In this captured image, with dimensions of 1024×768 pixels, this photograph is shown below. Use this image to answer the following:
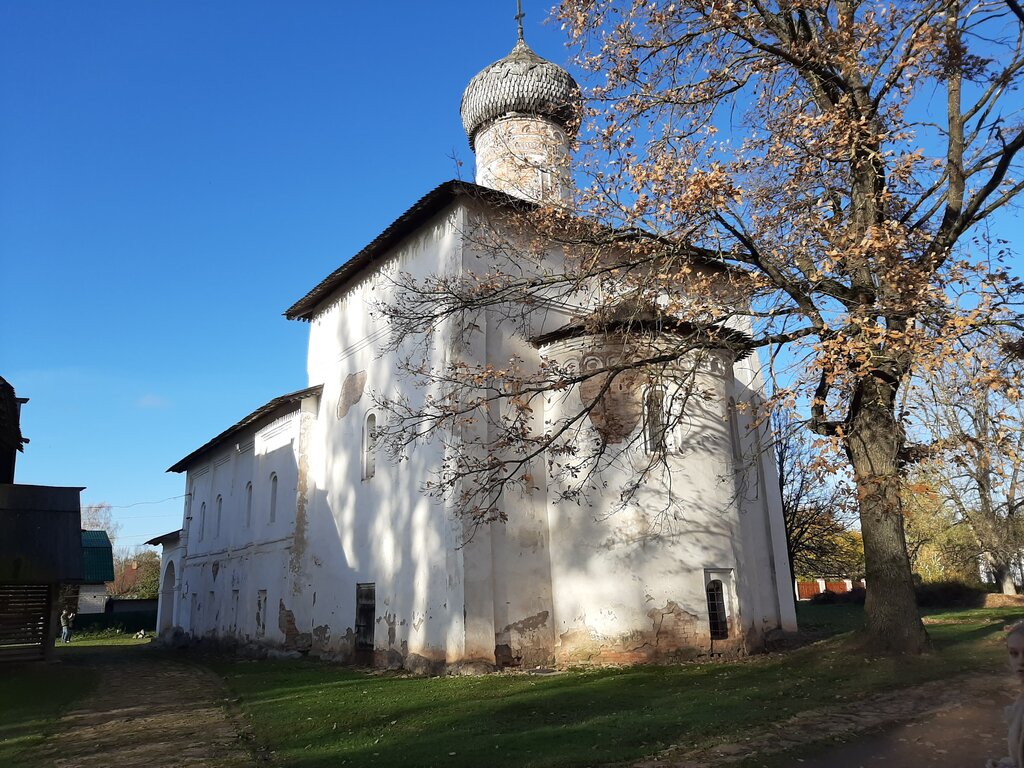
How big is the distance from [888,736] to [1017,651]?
4616mm

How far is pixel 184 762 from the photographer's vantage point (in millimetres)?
7086

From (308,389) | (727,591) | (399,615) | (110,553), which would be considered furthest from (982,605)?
(110,553)

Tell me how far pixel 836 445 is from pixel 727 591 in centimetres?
557

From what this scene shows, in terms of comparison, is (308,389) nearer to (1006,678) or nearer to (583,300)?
(583,300)

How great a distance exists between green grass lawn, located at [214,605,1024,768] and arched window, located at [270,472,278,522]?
7.87 meters

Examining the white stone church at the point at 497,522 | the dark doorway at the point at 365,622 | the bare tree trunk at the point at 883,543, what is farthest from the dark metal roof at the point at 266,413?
the bare tree trunk at the point at 883,543

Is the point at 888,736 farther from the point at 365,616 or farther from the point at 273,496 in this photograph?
the point at 273,496

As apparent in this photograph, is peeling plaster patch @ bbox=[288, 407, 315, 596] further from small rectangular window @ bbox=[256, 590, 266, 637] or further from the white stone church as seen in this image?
small rectangular window @ bbox=[256, 590, 266, 637]

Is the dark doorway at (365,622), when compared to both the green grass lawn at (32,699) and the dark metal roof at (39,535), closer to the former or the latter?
the green grass lawn at (32,699)

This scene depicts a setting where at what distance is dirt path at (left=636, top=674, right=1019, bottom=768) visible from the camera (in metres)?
5.99

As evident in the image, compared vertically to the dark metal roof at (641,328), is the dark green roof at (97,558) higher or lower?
lower

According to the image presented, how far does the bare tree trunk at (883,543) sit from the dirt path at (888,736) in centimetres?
163

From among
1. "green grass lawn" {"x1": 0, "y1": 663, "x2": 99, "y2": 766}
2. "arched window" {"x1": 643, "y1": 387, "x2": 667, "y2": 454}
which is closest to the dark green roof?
"green grass lawn" {"x1": 0, "y1": 663, "x2": 99, "y2": 766}

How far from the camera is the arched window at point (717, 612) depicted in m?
13.1
